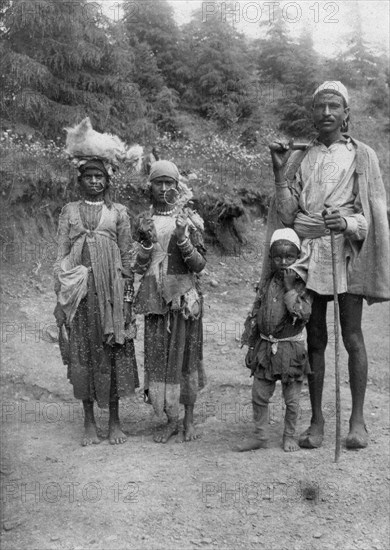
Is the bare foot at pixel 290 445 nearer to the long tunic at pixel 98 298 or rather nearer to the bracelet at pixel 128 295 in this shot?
the long tunic at pixel 98 298

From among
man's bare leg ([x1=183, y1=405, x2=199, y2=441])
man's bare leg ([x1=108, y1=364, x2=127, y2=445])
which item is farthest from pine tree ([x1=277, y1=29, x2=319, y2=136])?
man's bare leg ([x1=108, y1=364, x2=127, y2=445])

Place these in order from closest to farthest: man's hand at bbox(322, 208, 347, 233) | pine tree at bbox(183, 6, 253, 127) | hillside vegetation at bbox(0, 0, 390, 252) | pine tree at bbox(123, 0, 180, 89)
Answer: man's hand at bbox(322, 208, 347, 233)
hillside vegetation at bbox(0, 0, 390, 252)
pine tree at bbox(183, 6, 253, 127)
pine tree at bbox(123, 0, 180, 89)

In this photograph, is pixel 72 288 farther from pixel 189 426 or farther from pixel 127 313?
pixel 189 426

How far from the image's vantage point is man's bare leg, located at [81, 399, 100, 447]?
4.03m

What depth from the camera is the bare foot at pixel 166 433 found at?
400 centimetres

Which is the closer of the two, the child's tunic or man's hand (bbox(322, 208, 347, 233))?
man's hand (bbox(322, 208, 347, 233))

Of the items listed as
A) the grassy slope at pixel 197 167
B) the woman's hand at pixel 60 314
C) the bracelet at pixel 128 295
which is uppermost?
the grassy slope at pixel 197 167

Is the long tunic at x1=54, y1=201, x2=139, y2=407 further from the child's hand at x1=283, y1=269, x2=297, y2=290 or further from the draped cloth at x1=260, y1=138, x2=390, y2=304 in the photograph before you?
the draped cloth at x1=260, y1=138, x2=390, y2=304

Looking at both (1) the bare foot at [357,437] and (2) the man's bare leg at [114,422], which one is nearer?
(1) the bare foot at [357,437]

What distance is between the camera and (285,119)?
13.7 meters

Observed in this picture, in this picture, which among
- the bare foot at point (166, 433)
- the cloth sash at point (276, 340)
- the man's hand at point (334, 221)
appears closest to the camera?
the man's hand at point (334, 221)

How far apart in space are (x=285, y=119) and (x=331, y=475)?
11608 mm

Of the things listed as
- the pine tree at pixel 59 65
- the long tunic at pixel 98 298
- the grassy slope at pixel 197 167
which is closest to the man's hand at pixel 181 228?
the long tunic at pixel 98 298

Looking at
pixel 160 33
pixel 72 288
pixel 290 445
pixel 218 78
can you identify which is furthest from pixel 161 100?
pixel 290 445
